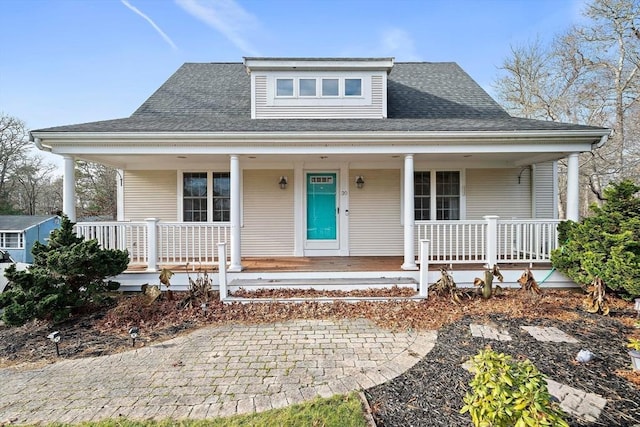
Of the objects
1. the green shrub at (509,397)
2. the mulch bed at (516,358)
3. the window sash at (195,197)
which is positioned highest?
the window sash at (195,197)

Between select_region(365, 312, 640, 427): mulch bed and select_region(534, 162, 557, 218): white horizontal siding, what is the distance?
4.42m

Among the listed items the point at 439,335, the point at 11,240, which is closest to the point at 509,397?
the point at 439,335

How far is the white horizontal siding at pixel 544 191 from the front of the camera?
8500mm

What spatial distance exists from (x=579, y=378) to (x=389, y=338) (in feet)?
6.64

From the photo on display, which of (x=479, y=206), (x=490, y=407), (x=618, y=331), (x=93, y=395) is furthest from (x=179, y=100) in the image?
(x=618, y=331)

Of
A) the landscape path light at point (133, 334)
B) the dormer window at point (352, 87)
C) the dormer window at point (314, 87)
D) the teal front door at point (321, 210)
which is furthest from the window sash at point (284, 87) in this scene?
the landscape path light at point (133, 334)

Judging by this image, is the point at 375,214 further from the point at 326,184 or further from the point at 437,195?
the point at 437,195

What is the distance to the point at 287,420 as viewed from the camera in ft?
8.50

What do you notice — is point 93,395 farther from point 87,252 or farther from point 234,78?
point 234,78

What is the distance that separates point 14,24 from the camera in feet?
32.1

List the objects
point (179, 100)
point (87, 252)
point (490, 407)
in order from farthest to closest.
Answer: point (179, 100), point (87, 252), point (490, 407)

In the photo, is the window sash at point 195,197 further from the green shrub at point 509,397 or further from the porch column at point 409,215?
the green shrub at point 509,397

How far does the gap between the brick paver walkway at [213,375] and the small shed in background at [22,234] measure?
41.1 ft

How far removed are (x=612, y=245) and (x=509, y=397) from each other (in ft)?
16.9
